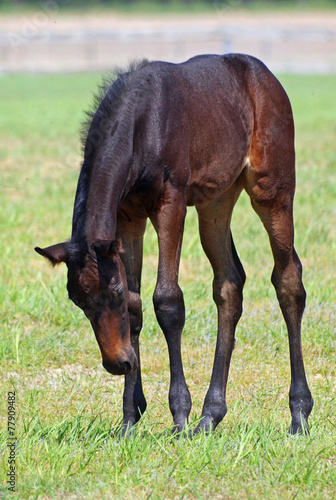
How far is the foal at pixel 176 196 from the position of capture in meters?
3.56

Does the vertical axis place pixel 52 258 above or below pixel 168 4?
below

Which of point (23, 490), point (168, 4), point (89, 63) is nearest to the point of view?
point (23, 490)

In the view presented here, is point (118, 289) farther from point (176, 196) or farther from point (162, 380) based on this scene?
point (162, 380)

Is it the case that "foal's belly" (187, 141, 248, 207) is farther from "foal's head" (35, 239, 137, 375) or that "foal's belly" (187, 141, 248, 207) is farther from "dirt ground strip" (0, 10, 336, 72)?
"dirt ground strip" (0, 10, 336, 72)

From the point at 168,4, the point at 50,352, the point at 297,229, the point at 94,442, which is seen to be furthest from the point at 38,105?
the point at 168,4

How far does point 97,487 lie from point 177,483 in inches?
14.2

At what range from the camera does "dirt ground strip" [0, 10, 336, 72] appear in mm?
32281

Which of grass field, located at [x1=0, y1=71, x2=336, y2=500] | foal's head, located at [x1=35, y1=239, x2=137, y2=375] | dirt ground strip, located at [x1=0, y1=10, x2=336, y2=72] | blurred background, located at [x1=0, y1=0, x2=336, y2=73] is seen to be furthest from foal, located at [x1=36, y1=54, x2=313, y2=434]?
dirt ground strip, located at [x1=0, y1=10, x2=336, y2=72]

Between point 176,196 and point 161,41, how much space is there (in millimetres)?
31932

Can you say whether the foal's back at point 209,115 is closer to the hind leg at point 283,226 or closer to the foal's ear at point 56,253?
the hind leg at point 283,226

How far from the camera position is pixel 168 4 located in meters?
44.5

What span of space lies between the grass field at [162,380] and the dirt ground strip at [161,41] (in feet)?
75.0

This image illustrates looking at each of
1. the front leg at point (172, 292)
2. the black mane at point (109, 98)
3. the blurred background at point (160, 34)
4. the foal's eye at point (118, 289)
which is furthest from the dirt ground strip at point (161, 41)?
the foal's eye at point (118, 289)

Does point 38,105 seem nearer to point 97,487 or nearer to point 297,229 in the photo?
point 297,229
